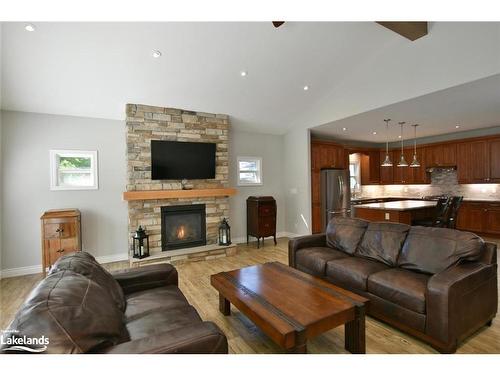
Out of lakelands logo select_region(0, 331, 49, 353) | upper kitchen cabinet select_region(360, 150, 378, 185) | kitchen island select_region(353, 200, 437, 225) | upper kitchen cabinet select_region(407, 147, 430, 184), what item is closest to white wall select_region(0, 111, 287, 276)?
lakelands logo select_region(0, 331, 49, 353)

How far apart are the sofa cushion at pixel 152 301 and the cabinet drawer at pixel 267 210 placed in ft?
11.1

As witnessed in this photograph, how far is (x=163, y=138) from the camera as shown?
4543 mm

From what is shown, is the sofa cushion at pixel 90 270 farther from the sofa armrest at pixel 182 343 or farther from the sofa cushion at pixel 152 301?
the sofa armrest at pixel 182 343

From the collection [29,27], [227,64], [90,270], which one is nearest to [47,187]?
[29,27]

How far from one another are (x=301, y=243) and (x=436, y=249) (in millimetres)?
1525

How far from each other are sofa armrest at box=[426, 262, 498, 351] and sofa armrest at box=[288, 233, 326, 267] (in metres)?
1.62

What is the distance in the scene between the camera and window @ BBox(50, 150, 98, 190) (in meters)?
4.12

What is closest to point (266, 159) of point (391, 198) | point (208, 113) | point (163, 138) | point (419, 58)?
point (208, 113)

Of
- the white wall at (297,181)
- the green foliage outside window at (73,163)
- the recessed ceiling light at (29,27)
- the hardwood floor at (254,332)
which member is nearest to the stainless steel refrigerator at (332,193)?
the white wall at (297,181)

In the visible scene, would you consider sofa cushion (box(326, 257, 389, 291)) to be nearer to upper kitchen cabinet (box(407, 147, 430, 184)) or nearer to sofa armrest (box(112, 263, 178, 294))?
→ sofa armrest (box(112, 263, 178, 294))

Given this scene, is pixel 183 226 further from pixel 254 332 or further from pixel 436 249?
pixel 436 249

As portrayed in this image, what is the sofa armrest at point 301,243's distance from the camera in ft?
11.3
